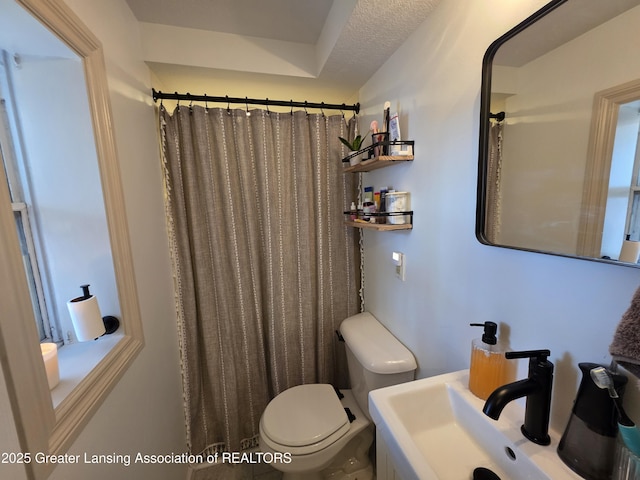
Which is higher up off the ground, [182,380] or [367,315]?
[367,315]

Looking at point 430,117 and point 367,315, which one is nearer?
point 430,117

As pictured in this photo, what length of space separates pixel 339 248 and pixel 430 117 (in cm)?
93

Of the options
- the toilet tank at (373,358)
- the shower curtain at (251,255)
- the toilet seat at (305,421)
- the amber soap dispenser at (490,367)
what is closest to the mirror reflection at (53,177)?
the shower curtain at (251,255)

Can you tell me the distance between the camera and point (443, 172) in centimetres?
95

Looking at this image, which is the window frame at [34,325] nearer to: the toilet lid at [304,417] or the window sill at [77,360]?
the window sill at [77,360]

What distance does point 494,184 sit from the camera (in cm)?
76

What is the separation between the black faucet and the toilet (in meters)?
0.58

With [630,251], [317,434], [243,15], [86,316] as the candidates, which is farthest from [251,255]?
[630,251]

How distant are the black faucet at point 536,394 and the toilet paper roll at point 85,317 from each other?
1.11 meters

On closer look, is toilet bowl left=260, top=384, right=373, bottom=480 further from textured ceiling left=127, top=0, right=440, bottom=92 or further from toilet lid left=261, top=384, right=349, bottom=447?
textured ceiling left=127, top=0, right=440, bottom=92

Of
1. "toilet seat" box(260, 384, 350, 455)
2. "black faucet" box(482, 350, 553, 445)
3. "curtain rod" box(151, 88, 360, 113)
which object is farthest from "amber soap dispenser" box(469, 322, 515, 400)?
"curtain rod" box(151, 88, 360, 113)

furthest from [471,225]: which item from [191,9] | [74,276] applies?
[191,9]

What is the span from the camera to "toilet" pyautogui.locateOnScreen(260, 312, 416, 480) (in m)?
1.17

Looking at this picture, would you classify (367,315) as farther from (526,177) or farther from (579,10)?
(579,10)
